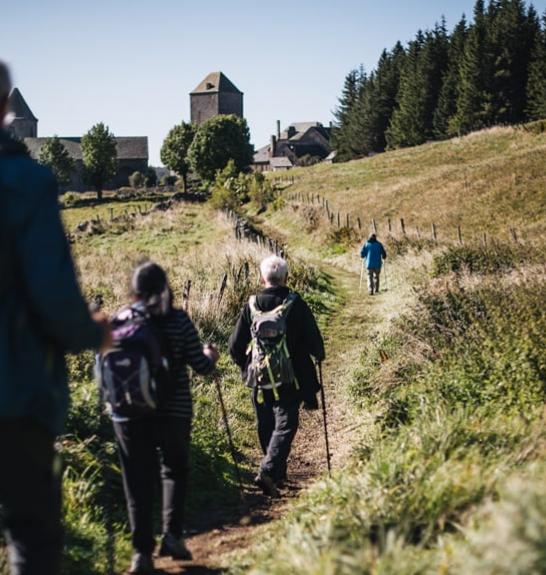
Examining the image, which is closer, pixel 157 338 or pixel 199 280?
pixel 157 338

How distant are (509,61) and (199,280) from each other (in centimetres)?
5810

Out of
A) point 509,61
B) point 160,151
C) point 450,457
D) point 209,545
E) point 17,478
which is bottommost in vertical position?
point 209,545

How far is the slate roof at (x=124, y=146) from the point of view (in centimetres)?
10775

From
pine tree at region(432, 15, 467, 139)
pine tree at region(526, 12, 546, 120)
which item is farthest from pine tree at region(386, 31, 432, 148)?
pine tree at region(526, 12, 546, 120)

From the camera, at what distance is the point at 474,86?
64.1 metres

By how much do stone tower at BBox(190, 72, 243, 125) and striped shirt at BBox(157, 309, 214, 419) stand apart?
11693 centimetres

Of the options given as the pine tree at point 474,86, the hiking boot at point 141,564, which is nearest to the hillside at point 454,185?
the pine tree at point 474,86

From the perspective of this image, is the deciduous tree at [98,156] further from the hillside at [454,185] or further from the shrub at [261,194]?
the shrub at [261,194]

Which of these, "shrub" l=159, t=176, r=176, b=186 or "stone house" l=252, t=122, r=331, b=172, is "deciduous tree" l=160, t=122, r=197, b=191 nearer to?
"shrub" l=159, t=176, r=176, b=186

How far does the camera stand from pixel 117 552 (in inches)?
195

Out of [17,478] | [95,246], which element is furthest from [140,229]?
[17,478]

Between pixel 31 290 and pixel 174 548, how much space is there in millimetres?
2890

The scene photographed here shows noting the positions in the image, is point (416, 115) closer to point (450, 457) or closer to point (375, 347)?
point (375, 347)

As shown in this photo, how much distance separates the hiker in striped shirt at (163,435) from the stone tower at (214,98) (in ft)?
384
